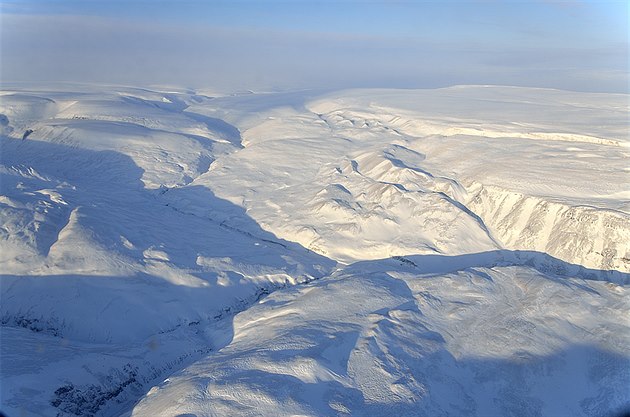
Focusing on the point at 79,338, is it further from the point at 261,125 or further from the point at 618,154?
the point at 261,125

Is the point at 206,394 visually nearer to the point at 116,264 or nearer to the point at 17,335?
the point at 17,335

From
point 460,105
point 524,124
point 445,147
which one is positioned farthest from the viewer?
point 460,105

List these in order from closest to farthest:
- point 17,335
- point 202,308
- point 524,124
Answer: point 17,335 → point 202,308 → point 524,124

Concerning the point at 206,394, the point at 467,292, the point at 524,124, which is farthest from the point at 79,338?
the point at 524,124

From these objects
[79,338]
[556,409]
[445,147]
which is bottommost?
[79,338]

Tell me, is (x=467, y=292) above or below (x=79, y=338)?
above

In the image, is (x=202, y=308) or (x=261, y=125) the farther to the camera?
(x=261, y=125)
